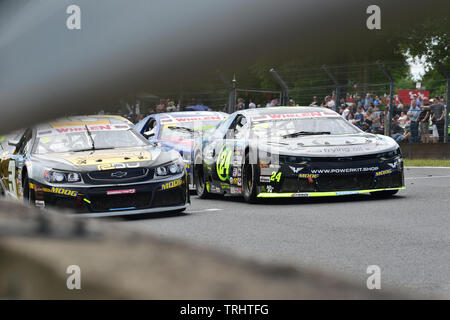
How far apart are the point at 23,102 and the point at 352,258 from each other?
5.66 metres

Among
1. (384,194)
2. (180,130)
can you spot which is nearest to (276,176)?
(384,194)

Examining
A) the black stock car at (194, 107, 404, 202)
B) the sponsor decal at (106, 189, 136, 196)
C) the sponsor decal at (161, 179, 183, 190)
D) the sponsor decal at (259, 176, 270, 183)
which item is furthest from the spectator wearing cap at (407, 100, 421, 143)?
the sponsor decal at (106, 189, 136, 196)

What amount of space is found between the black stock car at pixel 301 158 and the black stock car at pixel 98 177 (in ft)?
4.49

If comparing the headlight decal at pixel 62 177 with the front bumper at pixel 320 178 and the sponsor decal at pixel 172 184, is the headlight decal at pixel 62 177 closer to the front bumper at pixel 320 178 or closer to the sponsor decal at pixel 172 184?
the sponsor decal at pixel 172 184

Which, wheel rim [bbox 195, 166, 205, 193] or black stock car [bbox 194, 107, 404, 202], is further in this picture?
wheel rim [bbox 195, 166, 205, 193]

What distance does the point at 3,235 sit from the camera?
0.83m

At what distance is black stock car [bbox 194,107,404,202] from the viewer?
1073cm

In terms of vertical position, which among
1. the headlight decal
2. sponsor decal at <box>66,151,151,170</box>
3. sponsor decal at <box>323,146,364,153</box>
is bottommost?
the headlight decal

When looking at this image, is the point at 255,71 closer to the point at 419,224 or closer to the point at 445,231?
the point at 445,231

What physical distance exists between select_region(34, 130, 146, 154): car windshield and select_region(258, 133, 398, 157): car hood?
164 centimetres

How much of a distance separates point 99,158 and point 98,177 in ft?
1.00

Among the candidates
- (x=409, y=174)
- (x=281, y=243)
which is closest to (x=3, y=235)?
(x=281, y=243)

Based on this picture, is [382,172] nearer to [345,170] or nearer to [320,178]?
[345,170]

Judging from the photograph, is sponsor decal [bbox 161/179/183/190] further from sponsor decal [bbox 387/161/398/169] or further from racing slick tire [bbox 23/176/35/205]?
sponsor decal [bbox 387/161/398/169]
